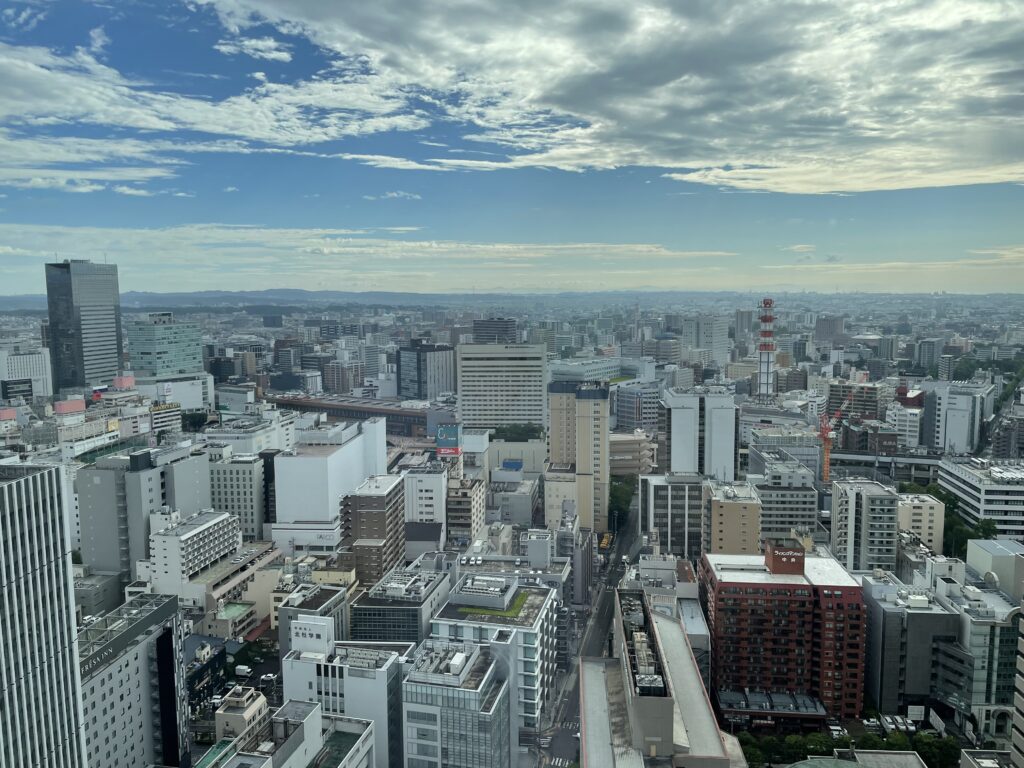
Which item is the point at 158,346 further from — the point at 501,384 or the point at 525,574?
the point at 525,574

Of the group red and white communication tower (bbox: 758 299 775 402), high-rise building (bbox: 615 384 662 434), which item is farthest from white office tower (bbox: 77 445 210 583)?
red and white communication tower (bbox: 758 299 775 402)

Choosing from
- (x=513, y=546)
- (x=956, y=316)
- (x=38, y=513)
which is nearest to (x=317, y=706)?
(x=38, y=513)

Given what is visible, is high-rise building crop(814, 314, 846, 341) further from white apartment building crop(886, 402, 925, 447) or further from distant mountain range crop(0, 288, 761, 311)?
white apartment building crop(886, 402, 925, 447)

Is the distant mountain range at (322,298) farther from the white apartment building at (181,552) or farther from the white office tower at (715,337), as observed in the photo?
the white apartment building at (181,552)

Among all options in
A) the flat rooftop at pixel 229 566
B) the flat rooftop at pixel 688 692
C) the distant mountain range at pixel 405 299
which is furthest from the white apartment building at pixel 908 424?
the flat rooftop at pixel 229 566

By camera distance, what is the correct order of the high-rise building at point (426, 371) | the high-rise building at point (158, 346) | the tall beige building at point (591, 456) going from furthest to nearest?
the high-rise building at point (426, 371), the high-rise building at point (158, 346), the tall beige building at point (591, 456)

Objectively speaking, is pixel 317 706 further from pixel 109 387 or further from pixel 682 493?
pixel 109 387
